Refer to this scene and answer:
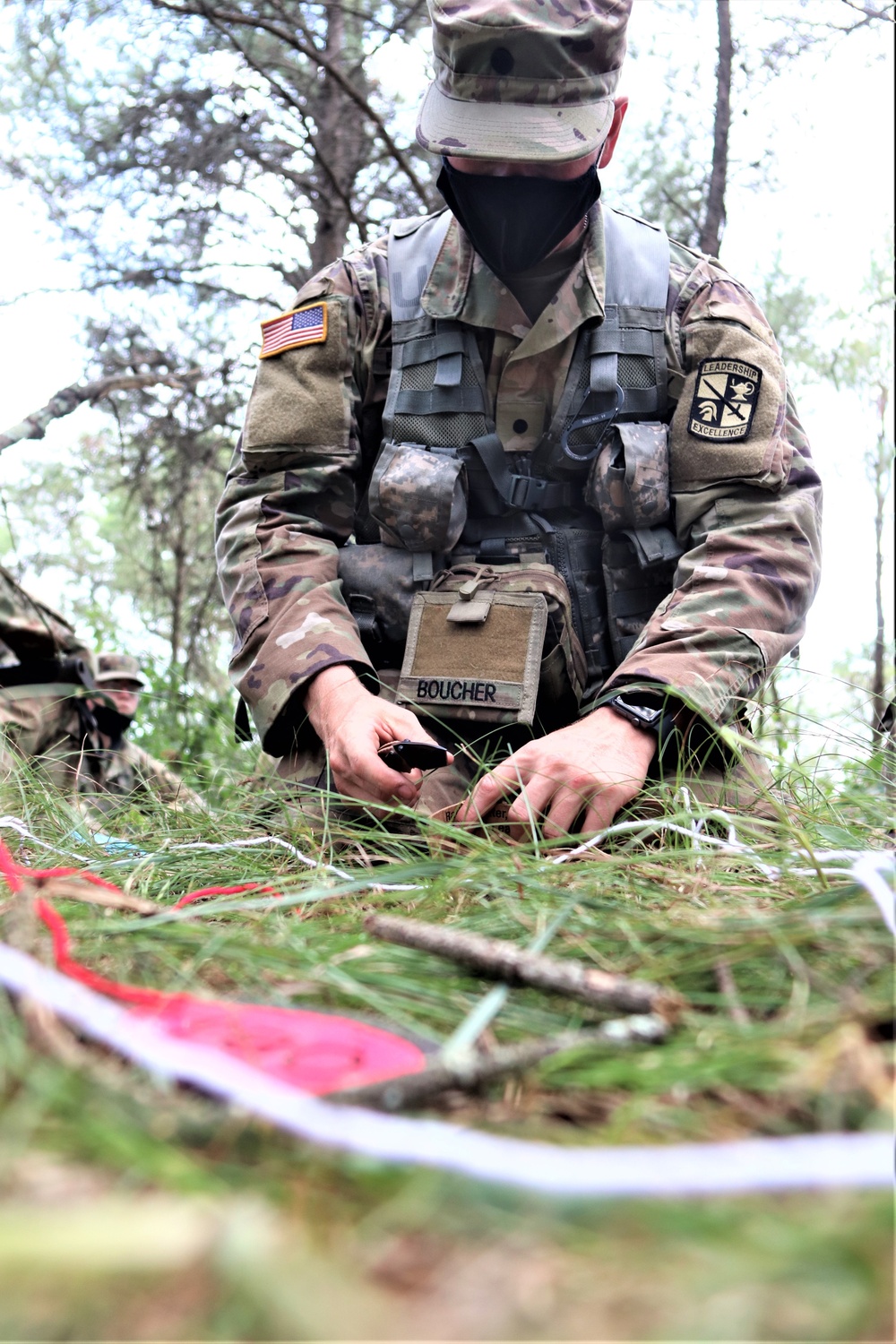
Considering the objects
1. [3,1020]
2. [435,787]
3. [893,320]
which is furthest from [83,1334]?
[893,320]

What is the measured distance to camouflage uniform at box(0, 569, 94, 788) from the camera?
3.31 meters

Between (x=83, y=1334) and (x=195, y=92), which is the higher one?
(x=195, y=92)

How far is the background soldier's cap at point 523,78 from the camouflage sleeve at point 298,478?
43 centimetres

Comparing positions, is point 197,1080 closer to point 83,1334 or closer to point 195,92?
point 83,1334

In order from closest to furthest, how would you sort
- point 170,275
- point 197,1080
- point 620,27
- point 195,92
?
point 197,1080 → point 620,27 → point 195,92 → point 170,275

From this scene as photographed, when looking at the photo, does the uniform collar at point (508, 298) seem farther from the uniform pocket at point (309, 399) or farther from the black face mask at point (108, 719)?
the black face mask at point (108, 719)

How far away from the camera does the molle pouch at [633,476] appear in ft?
7.83

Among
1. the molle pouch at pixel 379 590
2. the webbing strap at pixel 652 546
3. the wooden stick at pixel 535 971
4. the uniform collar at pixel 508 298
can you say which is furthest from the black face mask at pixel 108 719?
the wooden stick at pixel 535 971

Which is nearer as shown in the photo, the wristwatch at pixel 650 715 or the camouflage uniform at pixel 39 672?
the wristwatch at pixel 650 715

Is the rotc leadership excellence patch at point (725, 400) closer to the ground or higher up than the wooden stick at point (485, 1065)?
higher up

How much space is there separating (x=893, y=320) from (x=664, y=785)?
477 cm

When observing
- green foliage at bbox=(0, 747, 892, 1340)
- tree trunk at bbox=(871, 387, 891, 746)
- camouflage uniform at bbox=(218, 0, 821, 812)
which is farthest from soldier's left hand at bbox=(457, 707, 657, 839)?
tree trunk at bbox=(871, 387, 891, 746)

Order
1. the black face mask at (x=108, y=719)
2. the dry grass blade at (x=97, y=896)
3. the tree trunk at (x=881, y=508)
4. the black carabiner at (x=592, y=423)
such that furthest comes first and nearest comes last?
1. the tree trunk at (x=881, y=508)
2. the black face mask at (x=108, y=719)
3. the black carabiner at (x=592, y=423)
4. the dry grass blade at (x=97, y=896)

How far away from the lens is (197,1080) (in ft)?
2.57
